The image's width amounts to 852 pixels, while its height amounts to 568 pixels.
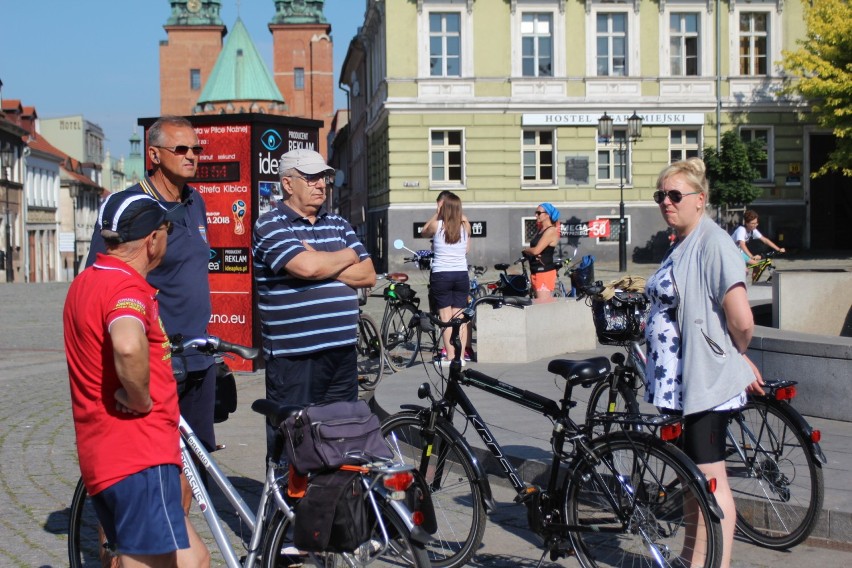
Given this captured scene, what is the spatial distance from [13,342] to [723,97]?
28830 mm

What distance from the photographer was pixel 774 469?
6027mm

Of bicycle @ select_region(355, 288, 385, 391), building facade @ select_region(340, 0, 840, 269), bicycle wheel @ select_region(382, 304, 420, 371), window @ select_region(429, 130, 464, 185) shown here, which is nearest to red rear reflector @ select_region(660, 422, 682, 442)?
bicycle @ select_region(355, 288, 385, 391)

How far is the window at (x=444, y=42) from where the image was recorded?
131ft

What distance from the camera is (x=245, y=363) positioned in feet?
45.5

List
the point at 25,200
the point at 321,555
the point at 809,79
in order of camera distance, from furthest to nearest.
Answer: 1. the point at 25,200
2. the point at 809,79
3. the point at 321,555

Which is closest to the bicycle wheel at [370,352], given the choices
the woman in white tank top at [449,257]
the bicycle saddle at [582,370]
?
the woman in white tank top at [449,257]

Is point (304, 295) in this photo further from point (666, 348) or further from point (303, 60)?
point (303, 60)

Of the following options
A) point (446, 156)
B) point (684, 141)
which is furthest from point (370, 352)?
point (684, 141)

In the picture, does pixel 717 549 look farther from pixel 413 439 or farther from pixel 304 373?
pixel 304 373

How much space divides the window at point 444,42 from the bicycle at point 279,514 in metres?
35.7

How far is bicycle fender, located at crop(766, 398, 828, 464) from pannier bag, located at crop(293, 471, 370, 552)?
109 inches

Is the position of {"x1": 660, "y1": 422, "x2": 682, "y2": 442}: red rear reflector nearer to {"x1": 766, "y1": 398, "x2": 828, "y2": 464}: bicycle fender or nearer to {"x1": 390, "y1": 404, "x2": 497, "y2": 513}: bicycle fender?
{"x1": 390, "y1": 404, "x2": 497, "y2": 513}: bicycle fender

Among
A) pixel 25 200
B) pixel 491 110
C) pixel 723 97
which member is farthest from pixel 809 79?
pixel 25 200

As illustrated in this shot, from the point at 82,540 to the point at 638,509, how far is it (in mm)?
2634
